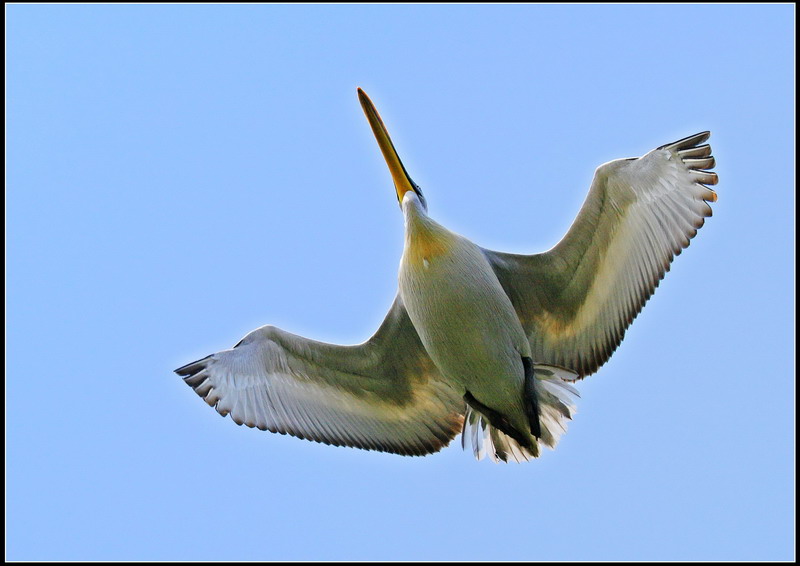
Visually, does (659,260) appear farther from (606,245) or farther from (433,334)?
(433,334)

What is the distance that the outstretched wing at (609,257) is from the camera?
7852 millimetres

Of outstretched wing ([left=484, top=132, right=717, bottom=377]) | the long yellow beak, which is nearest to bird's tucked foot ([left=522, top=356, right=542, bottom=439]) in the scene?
outstretched wing ([left=484, top=132, right=717, bottom=377])

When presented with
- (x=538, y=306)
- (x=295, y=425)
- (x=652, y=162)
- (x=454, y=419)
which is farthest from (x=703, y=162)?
(x=295, y=425)

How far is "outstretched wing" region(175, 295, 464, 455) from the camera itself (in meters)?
8.34

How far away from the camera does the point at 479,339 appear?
7.66 metres

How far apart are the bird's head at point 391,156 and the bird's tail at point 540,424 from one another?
1.61 metres

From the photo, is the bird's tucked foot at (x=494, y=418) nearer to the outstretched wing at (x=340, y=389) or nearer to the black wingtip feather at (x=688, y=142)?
the outstretched wing at (x=340, y=389)

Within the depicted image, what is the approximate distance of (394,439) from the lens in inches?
344

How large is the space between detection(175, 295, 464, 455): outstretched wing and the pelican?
0.01m

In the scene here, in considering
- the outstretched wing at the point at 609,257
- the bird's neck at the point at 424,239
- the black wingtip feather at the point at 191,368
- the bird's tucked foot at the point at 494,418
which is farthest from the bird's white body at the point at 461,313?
the black wingtip feather at the point at 191,368

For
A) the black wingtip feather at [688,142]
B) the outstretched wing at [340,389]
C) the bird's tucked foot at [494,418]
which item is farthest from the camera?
the outstretched wing at [340,389]

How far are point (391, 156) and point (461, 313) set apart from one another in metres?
1.56

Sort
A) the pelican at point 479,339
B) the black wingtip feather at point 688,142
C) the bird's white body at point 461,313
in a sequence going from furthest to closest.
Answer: the black wingtip feather at point 688,142
the pelican at point 479,339
the bird's white body at point 461,313

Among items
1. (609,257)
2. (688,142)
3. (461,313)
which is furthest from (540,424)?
(688,142)
